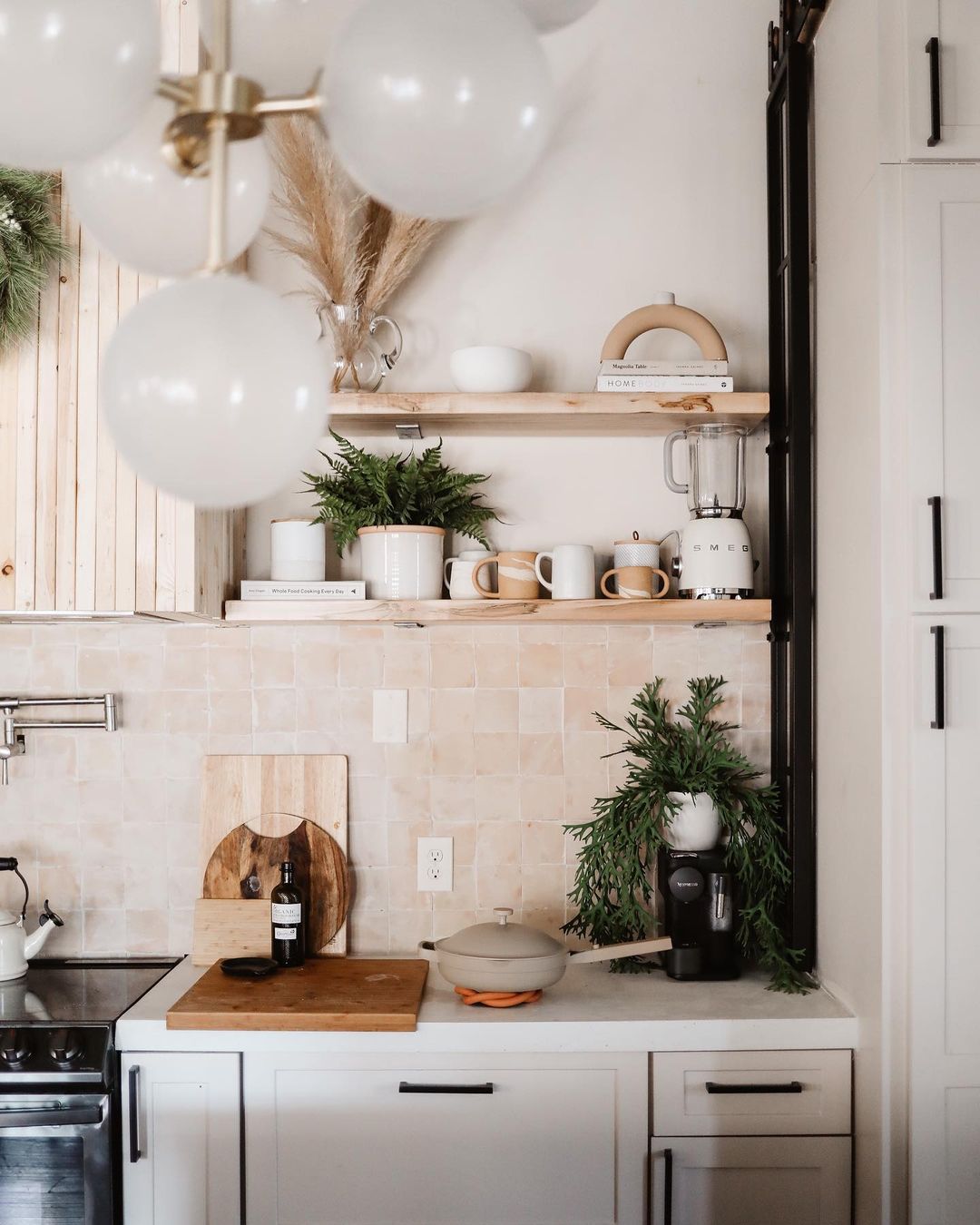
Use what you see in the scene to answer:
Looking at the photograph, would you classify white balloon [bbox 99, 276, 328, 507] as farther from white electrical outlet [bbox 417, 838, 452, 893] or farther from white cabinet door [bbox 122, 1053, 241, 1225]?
white electrical outlet [bbox 417, 838, 452, 893]

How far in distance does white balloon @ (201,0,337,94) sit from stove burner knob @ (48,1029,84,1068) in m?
1.60

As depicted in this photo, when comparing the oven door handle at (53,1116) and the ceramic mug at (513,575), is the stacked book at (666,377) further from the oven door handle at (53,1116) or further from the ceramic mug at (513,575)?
the oven door handle at (53,1116)

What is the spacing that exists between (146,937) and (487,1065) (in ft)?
2.88

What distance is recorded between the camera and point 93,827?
A: 2297 millimetres

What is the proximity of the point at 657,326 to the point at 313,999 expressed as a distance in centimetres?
149

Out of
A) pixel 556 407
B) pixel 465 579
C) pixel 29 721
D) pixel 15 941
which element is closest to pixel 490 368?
pixel 556 407

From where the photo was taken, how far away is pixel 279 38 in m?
0.82

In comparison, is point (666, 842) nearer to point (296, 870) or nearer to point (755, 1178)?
point (755, 1178)

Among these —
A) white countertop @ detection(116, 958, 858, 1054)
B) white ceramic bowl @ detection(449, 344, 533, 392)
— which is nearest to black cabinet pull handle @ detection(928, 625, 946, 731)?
white countertop @ detection(116, 958, 858, 1054)

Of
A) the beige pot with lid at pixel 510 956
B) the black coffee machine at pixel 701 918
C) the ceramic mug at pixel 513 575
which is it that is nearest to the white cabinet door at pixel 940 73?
the ceramic mug at pixel 513 575

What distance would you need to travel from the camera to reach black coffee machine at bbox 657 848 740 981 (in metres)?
2.05

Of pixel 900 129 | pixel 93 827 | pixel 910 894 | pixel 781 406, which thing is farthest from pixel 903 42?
pixel 93 827

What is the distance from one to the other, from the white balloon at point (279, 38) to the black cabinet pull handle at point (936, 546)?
1196 millimetres

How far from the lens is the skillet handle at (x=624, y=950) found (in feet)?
6.26
